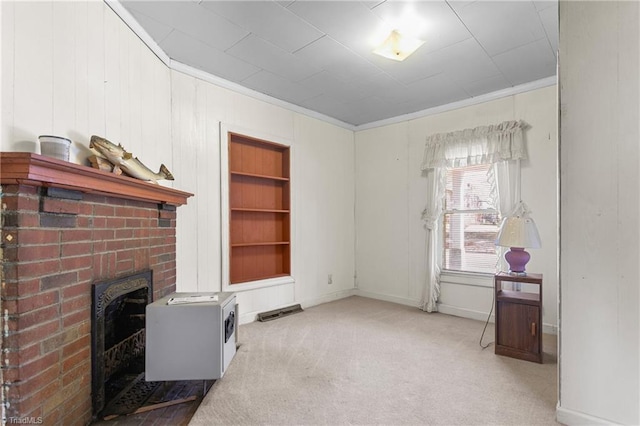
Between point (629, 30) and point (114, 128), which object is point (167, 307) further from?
point (629, 30)

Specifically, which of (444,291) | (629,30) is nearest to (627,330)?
(629,30)

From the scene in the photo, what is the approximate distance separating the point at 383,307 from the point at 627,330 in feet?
9.15

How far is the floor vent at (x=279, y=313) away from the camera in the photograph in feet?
12.1

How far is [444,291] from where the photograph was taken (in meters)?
4.05

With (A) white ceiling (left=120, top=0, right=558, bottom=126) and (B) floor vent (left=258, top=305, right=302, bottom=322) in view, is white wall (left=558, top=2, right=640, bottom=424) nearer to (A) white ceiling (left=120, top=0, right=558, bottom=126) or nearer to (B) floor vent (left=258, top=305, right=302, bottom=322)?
(A) white ceiling (left=120, top=0, right=558, bottom=126)

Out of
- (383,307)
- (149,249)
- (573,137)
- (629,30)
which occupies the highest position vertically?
(629,30)

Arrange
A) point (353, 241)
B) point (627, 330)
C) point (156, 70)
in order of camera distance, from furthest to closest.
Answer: point (353, 241) < point (156, 70) < point (627, 330)

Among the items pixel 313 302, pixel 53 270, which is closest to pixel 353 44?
pixel 53 270

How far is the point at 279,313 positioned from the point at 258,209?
4.24 feet

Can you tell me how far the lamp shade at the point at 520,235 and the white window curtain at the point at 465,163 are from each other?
822mm

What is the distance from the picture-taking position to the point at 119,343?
228 cm

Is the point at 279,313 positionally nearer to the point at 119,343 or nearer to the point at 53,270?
the point at 119,343

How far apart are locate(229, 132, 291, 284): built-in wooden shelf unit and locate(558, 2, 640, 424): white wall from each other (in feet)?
9.63

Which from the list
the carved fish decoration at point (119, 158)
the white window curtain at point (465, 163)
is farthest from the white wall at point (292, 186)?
the white window curtain at point (465, 163)
